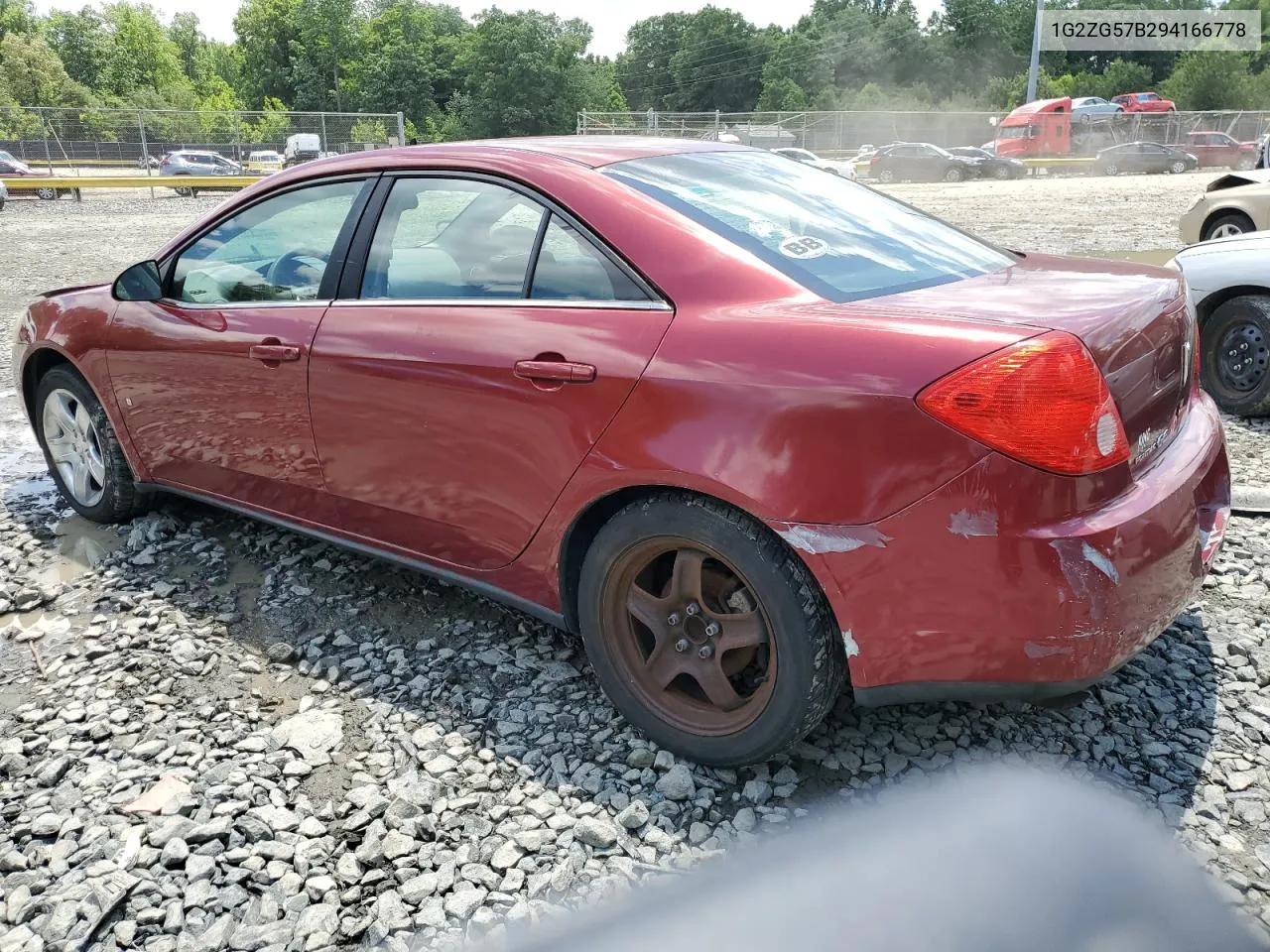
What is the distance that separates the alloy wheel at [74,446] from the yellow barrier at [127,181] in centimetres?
2518

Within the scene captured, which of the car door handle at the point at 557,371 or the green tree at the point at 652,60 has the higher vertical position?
the green tree at the point at 652,60

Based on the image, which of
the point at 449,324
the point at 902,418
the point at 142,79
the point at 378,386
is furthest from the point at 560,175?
the point at 142,79

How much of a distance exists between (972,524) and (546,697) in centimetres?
151

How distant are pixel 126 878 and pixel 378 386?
148cm

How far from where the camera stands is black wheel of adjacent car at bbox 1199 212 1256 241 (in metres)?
8.33

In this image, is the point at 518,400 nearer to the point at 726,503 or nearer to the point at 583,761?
the point at 726,503

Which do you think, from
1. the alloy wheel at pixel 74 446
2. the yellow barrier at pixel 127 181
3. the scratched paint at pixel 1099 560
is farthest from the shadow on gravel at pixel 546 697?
the yellow barrier at pixel 127 181

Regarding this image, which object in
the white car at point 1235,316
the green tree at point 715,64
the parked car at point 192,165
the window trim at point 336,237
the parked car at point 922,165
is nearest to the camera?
the window trim at point 336,237

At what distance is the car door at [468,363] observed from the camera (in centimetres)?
263

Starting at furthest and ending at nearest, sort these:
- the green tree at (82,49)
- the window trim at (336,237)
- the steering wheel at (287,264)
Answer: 1. the green tree at (82,49)
2. the steering wheel at (287,264)
3. the window trim at (336,237)

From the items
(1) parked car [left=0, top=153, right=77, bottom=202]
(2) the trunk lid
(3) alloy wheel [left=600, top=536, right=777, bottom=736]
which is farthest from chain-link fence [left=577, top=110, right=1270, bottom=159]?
(3) alloy wheel [left=600, top=536, right=777, bottom=736]

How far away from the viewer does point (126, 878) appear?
238 cm

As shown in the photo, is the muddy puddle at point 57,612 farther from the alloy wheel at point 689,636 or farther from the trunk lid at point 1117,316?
the trunk lid at point 1117,316

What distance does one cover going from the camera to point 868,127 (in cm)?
4634
